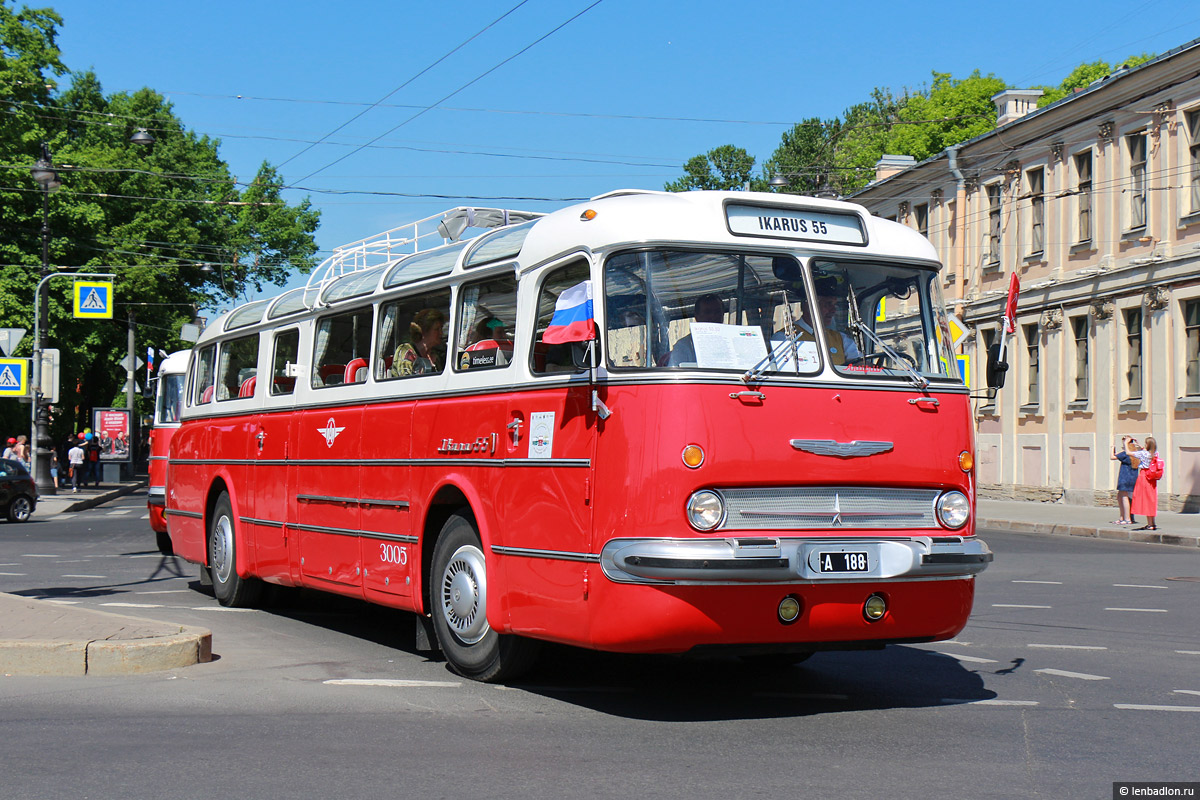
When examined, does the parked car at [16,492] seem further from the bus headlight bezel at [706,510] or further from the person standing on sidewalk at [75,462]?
the bus headlight bezel at [706,510]

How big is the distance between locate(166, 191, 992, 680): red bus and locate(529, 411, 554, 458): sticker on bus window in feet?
0.07

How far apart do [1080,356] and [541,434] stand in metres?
31.7

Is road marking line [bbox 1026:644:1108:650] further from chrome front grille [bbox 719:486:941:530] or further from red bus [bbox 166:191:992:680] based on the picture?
chrome front grille [bbox 719:486:941:530]

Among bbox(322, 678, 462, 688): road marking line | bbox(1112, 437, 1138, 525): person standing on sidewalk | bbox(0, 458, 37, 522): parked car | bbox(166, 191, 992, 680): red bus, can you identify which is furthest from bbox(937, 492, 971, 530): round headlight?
bbox(0, 458, 37, 522): parked car

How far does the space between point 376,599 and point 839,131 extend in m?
74.4

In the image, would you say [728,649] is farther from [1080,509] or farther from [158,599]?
[1080,509]

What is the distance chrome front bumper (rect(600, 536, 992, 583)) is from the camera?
700cm

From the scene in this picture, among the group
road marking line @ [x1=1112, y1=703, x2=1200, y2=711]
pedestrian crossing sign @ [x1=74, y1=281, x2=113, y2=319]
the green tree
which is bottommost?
road marking line @ [x1=1112, y1=703, x2=1200, y2=711]

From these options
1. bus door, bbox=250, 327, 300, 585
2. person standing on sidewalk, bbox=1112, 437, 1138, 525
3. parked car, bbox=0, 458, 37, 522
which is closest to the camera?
bus door, bbox=250, 327, 300, 585

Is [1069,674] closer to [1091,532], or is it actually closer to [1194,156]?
[1091,532]

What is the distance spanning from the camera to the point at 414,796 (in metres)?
5.70

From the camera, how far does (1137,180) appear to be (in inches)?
1351

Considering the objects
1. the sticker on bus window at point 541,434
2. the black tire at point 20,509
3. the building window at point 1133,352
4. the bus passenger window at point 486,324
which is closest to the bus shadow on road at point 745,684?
the sticker on bus window at point 541,434

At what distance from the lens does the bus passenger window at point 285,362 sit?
11.9 meters
